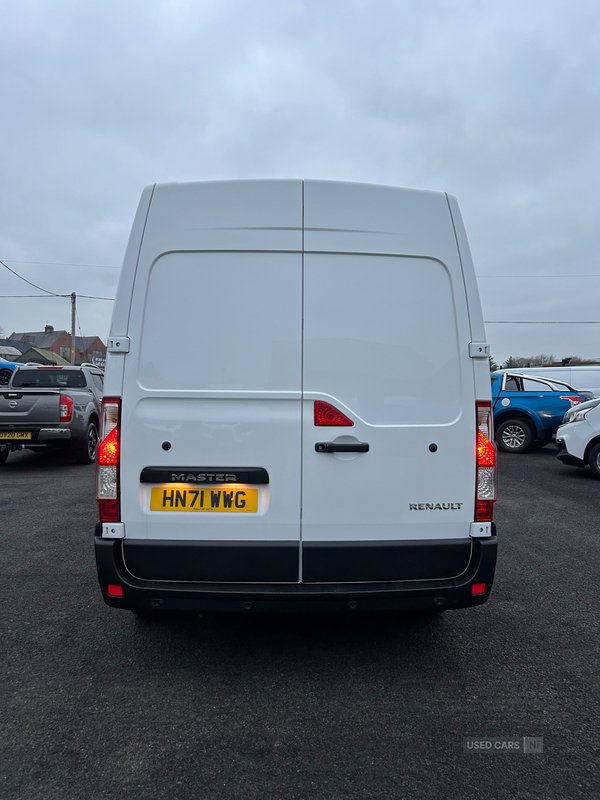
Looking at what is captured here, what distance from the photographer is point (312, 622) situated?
3.53 metres

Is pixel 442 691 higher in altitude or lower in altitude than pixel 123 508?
lower

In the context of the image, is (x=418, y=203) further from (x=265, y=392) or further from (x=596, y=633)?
Answer: (x=596, y=633)

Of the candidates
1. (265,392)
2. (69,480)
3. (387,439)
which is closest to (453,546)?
(387,439)

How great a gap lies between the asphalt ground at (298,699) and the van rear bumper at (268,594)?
1.37 feet

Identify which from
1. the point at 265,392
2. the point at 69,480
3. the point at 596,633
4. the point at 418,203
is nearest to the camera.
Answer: the point at 265,392

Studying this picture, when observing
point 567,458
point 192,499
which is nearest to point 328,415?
point 192,499

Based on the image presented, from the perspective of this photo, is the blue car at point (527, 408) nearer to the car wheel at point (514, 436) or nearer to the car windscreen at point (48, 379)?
the car wheel at point (514, 436)

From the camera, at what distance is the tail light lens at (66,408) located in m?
9.32

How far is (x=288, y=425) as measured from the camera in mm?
2682

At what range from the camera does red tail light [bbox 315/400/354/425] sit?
268 cm

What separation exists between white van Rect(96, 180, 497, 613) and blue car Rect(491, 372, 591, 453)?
986 centimetres

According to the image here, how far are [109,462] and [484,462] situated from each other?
5.95 feet

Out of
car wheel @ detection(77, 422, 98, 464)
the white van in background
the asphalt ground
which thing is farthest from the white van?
the white van in background

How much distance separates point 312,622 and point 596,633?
173cm
